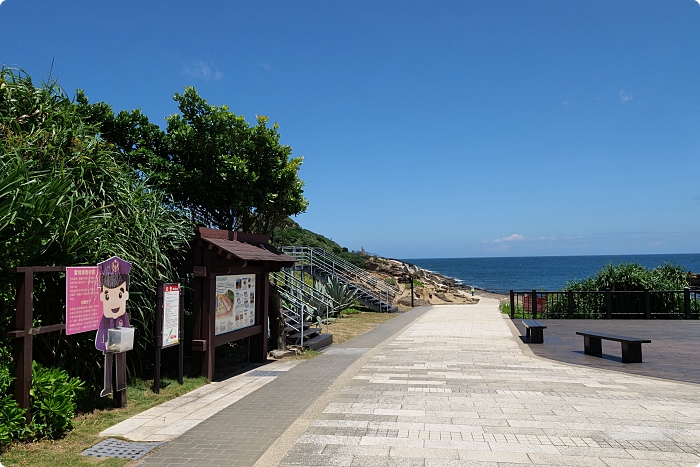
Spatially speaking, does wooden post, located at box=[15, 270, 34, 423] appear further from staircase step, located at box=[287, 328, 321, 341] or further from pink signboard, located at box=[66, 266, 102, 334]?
staircase step, located at box=[287, 328, 321, 341]

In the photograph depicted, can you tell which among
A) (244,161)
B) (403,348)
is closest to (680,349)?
(403,348)

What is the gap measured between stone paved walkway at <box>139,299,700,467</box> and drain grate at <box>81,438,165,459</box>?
225mm

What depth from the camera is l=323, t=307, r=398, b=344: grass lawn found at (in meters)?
16.9

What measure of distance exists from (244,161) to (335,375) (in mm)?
5317

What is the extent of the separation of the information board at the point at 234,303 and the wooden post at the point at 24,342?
4238mm

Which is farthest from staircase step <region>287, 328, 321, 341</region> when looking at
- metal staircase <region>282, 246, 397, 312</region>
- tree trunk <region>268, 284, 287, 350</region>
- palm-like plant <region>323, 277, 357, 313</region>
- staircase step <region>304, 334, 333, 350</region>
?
metal staircase <region>282, 246, 397, 312</region>

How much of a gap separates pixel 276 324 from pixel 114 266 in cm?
610

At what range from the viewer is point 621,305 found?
21.0 metres

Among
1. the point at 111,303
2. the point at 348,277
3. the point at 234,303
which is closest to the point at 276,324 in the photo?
the point at 234,303

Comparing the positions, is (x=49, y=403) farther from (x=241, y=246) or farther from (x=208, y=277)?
(x=241, y=246)

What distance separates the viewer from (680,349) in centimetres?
1296

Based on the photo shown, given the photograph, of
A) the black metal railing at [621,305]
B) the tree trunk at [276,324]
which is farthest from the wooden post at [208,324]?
the black metal railing at [621,305]

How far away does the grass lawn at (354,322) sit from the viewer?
1691 cm

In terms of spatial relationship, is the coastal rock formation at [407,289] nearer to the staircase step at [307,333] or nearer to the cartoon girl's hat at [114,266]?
the staircase step at [307,333]
